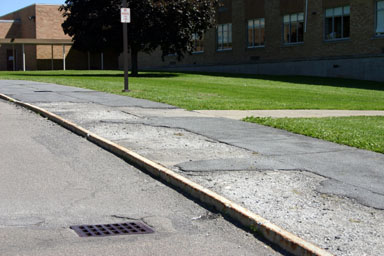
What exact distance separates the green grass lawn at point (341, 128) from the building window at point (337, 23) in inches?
947

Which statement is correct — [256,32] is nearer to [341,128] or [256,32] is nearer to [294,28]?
[294,28]

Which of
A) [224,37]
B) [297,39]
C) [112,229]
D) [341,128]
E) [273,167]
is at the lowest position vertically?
[112,229]

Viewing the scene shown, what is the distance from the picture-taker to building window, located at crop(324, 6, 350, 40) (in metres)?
37.8

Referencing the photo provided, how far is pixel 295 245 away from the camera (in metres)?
4.92

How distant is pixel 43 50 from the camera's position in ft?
198

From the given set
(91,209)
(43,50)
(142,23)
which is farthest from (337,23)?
(91,209)

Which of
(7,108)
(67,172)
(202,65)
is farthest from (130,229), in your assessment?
(202,65)

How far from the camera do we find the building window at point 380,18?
35.5 metres

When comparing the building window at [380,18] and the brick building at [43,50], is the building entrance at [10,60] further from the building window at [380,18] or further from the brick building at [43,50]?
the building window at [380,18]

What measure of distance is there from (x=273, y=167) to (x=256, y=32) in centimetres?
3806

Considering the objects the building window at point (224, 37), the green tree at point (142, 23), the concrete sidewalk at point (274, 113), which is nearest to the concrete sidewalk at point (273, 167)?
the concrete sidewalk at point (274, 113)

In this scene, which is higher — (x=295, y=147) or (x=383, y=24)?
(x=383, y=24)

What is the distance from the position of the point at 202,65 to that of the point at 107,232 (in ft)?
151

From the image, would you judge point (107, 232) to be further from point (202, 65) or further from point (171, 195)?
point (202, 65)
